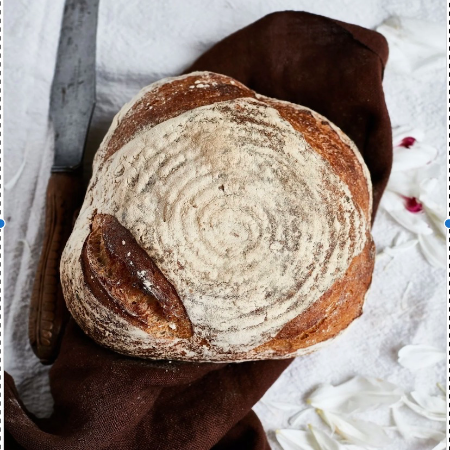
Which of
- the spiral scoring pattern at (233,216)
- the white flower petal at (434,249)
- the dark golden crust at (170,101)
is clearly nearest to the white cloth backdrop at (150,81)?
the white flower petal at (434,249)

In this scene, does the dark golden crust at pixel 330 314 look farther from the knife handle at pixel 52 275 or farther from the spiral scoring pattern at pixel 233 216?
the knife handle at pixel 52 275

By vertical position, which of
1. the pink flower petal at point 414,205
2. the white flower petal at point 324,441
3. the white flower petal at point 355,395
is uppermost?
the pink flower petal at point 414,205

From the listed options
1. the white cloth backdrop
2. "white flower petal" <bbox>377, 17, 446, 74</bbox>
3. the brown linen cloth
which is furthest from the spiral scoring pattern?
"white flower petal" <bbox>377, 17, 446, 74</bbox>

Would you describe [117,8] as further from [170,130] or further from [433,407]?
[433,407]

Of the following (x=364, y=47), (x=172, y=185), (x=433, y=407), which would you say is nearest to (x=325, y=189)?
(x=172, y=185)

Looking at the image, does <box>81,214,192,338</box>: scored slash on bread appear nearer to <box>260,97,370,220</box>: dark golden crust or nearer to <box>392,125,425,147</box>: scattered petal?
<box>260,97,370,220</box>: dark golden crust

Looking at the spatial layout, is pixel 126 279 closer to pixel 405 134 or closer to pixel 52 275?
pixel 52 275

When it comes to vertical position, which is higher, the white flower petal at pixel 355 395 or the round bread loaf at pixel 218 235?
the round bread loaf at pixel 218 235
